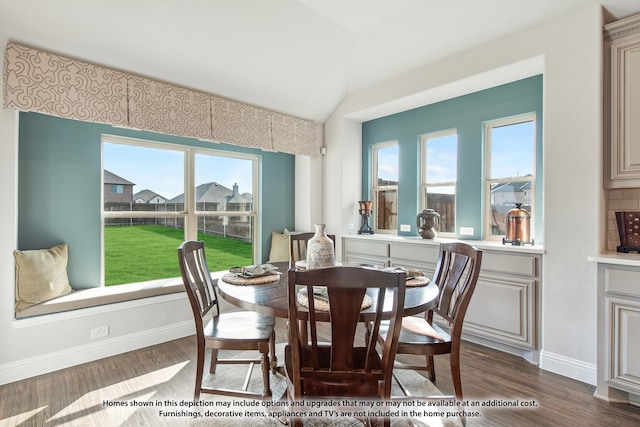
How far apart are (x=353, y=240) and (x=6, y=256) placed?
10.9ft

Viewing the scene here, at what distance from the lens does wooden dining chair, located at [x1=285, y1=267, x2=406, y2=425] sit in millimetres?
1334

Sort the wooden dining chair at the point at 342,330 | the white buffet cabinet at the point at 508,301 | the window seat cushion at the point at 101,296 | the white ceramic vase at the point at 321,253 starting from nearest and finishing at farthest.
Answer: the wooden dining chair at the point at 342,330
the white ceramic vase at the point at 321,253
the window seat cushion at the point at 101,296
the white buffet cabinet at the point at 508,301

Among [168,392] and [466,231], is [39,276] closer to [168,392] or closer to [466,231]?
[168,392]

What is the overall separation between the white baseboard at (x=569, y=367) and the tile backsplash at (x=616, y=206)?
0.92m

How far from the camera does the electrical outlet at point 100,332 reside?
9.04ft

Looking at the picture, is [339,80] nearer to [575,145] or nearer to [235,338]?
[575,145]

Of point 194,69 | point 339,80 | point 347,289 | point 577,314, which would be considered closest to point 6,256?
point 194,69

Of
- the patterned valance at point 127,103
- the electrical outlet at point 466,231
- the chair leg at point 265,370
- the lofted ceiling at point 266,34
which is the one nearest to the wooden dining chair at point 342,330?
the chair leg at point 265,370

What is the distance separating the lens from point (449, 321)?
2.10m

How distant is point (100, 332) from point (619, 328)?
3.95 metres

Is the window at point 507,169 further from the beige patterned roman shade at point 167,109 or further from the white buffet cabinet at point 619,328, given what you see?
the beige patterned roman shade at point 167,109

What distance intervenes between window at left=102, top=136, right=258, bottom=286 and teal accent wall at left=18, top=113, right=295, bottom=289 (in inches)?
5.2

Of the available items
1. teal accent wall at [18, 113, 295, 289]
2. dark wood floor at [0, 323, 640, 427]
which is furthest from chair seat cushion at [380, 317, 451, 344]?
teal accent wall at [18, 113, 295, 289]

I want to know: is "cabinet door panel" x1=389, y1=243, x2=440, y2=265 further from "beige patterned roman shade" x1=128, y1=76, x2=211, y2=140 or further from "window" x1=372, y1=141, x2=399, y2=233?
"beige patterned roman shade" x1=128, y1=76, x2=211, y2=140
